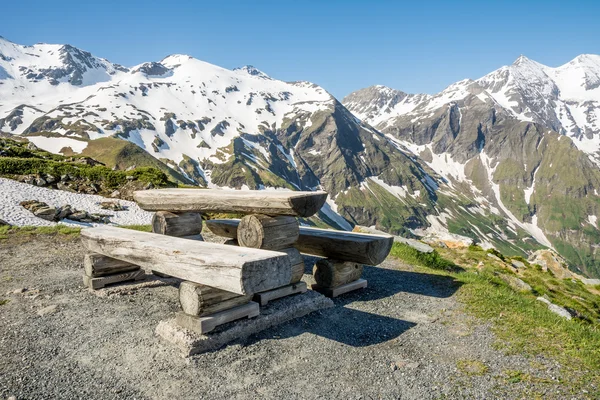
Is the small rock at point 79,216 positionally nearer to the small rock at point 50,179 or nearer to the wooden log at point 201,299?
the small rock at point 50,179

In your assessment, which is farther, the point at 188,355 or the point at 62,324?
the point at 62,324

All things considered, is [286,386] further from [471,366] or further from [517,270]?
[517,270]

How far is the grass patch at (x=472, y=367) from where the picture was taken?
22.0ft

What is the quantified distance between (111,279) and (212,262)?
5293mm

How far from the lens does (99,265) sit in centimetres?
1034

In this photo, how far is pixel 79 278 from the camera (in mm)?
11422

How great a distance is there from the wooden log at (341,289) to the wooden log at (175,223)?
4.34 m

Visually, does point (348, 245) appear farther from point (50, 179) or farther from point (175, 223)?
point (50, 179)

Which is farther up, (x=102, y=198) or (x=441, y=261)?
(x=102, y=198)

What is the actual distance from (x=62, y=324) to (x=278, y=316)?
4.70 metres

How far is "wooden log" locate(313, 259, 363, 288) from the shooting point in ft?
34.3

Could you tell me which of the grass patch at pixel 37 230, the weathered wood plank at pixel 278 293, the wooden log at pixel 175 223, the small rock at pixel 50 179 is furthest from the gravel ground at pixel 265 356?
the small rock at pixel 50 179

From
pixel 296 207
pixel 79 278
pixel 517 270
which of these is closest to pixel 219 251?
pixel 296 207

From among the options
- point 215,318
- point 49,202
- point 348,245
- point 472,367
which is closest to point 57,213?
point 49,202
